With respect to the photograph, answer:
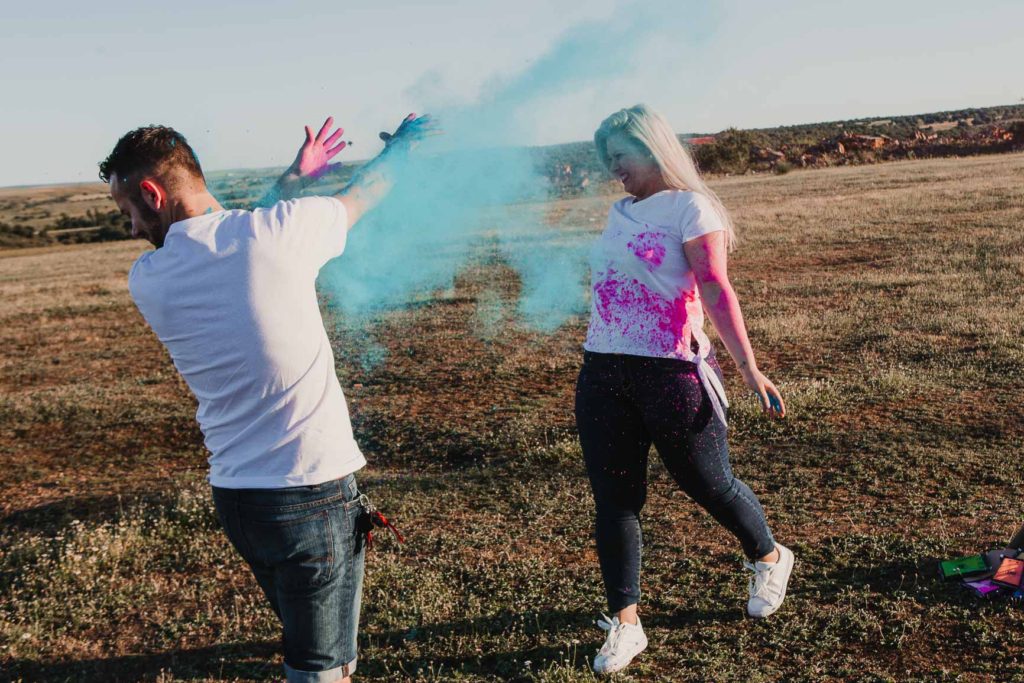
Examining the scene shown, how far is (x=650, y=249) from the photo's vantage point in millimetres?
2936

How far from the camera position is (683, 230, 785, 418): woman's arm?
2.86 meters

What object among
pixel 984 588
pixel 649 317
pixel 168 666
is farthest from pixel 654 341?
pixel 168 666

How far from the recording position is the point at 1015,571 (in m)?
3.44

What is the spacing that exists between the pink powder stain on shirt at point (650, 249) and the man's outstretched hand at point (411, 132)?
Answer: 753 mm

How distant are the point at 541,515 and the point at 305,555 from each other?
2712mm

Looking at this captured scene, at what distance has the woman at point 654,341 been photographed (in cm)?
292

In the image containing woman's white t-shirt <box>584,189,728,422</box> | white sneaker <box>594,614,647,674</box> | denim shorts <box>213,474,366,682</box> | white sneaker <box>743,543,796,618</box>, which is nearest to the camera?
denim shorts <box>213,474,366,682</box>

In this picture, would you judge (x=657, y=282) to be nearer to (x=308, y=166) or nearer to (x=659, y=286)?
(x=659, y=286)

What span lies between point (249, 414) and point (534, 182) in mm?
3686

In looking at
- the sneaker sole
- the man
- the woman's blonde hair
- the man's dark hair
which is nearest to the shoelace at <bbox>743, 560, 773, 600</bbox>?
the sneaker sole

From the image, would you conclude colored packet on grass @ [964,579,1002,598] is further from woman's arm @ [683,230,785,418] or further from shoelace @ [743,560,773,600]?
woman's arm @ [683,230,785,418]

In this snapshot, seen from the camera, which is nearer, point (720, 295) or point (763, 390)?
point (720, 295)

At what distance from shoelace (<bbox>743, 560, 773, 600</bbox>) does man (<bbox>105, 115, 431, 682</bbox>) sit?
171 cm

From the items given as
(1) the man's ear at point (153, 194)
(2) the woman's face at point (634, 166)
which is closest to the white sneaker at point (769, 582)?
(2) the woman's face at point (634, 166)
